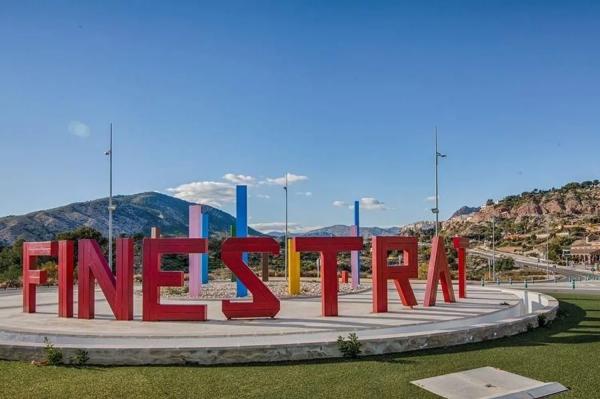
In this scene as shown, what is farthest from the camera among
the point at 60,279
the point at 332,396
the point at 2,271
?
the point at 2,271

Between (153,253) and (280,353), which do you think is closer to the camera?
(280,353)

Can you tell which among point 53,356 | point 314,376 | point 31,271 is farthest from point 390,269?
point 31,271

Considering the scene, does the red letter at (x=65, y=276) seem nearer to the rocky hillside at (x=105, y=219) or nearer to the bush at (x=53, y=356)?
the bush at (x=53, y=356)

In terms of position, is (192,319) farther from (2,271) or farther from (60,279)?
(2,271)

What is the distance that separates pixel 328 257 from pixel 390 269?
2254mm

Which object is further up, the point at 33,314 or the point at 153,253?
the point at 153,253

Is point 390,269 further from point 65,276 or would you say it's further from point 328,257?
point 65,276

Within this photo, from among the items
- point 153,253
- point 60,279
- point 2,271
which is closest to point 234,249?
point 153,253

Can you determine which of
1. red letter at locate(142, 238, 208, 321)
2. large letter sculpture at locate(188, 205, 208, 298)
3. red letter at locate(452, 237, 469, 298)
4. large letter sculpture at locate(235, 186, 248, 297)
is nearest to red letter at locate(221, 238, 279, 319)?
red letter at locate(142, 238, 208, 321)

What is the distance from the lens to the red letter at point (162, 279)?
1448 cm

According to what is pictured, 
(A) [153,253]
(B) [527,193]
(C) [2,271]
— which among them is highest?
(B) [527,193]

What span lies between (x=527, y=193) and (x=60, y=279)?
7726 inches

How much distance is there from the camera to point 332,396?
8266 millimetres

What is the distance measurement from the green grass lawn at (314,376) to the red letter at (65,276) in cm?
550
